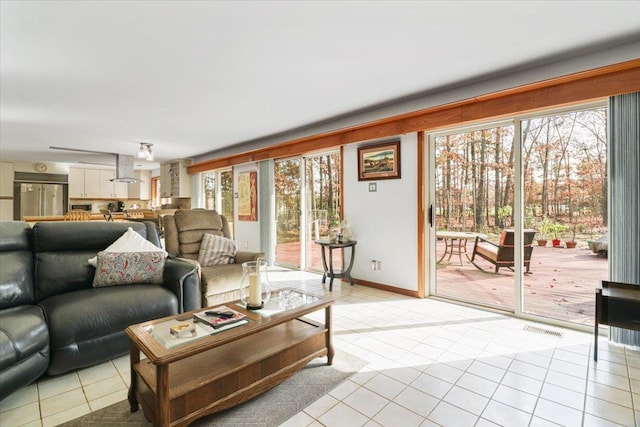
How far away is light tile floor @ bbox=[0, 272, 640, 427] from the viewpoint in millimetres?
1629

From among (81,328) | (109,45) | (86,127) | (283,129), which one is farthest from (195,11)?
(86,127)

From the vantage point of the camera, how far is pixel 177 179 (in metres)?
7.52

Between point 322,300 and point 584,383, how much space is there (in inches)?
67.2

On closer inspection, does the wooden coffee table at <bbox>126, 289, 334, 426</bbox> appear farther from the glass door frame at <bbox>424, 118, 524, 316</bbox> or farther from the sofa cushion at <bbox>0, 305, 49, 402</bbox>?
the glass door frame at <bbox>424, 118, 524, 316</bbox>

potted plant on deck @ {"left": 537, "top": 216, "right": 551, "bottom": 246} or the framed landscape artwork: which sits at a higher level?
the framed landscape artwork

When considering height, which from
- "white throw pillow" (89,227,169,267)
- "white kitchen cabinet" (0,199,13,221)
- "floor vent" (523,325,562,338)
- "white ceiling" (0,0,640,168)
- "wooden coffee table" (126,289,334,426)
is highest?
"white ceiling" (0,0,640,168)

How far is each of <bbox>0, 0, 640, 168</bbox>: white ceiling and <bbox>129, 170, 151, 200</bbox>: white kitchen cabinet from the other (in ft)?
17.4

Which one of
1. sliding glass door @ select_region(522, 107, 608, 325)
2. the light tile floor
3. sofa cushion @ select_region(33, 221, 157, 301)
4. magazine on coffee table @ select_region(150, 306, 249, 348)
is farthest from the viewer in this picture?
sliding glass door @ select_region(522, 107, 608, 325)

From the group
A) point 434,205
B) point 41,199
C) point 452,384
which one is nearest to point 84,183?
point 41,199

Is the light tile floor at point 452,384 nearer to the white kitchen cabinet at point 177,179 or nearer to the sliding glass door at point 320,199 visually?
the sliding glass door at point 320,199

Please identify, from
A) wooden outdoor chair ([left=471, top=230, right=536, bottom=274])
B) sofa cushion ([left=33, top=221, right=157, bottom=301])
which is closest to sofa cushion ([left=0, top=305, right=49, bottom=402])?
sofa cushion ([left=33, top=221, right=157, bottom=301])

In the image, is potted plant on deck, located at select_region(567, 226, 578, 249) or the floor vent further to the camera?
potted plant on deck, located at select_region(567, 226, 578, 249)

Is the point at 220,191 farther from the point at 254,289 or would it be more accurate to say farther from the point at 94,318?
the point at 254,289

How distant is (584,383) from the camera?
6.29 ft
